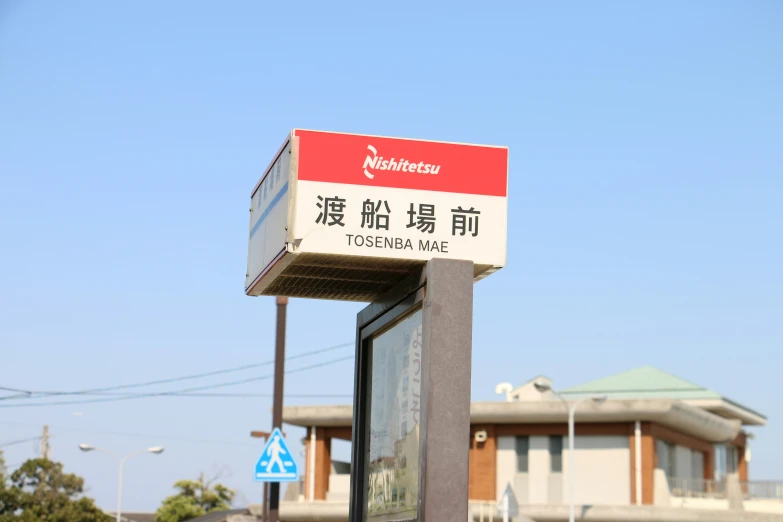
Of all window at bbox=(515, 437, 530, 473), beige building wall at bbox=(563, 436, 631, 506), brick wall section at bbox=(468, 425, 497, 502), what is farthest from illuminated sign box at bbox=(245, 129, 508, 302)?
window at bbox=(515, 437, 530, 473)

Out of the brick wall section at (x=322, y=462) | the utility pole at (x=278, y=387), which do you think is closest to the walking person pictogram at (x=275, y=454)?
the utility pole at (x=278, y=387)

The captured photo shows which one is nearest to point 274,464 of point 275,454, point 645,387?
point 275,454

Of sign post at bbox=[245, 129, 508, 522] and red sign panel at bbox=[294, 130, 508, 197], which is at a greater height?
red sign panel at bbox=[294, 130, 508, 197]

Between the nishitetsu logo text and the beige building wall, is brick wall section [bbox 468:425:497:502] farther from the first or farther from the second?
the nishitetsu logo text

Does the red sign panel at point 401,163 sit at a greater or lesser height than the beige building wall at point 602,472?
greater

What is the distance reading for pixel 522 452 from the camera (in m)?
44.0

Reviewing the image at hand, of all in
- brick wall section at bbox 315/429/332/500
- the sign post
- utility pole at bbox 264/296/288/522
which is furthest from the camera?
brick wall section at bbox 315/429/332/500

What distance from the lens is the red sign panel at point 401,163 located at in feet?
29.2

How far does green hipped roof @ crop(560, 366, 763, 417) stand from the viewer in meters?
50.8

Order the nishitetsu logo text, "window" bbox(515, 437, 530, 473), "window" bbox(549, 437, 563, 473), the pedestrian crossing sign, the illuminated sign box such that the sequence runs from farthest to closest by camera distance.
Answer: "window" bbox(515, 437, 530, 473), "window" bbox(549, 437, 563, 473), the pedestrian crossing sign, the nishitetsu logo text, the illuminated sign box

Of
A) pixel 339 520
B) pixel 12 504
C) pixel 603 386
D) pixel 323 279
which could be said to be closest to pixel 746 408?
pixel 603 386

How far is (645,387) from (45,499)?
30.5m

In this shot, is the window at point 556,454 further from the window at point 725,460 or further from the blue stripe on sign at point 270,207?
the blue stripe on sign at point 270,207

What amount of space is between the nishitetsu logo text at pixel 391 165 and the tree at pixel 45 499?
51200 mm
